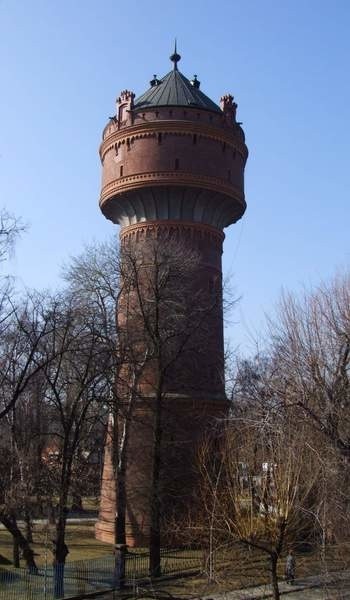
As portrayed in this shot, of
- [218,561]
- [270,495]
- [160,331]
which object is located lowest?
[218,561]

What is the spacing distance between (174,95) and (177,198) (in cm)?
449

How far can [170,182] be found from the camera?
24.8 metres

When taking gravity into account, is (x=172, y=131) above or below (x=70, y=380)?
above

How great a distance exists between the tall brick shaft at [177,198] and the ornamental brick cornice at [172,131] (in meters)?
0.04

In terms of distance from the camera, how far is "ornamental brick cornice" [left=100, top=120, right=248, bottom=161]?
83.4 feet

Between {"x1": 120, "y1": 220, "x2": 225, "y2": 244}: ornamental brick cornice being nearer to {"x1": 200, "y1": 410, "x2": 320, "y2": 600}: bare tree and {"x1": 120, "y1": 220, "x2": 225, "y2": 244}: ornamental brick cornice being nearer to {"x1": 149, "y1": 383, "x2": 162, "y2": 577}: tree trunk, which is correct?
{"x1": 149, "y1": 383, "x2": 162, "y2": 577}: tree trunk

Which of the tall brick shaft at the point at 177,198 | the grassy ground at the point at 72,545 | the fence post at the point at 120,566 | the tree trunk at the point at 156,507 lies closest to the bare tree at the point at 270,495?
the fence post at the point at 120,566

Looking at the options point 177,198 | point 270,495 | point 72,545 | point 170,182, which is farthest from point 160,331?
point 270,495

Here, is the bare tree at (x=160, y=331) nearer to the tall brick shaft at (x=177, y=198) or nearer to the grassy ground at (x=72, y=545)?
the tall brick shaft at (x=177, y=198)

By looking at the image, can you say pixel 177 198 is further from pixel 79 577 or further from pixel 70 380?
pixel 79 577

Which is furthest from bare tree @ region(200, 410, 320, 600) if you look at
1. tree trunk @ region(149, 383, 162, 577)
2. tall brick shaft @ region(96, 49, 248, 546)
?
tall brick shaft @ region(96, 49, 248, 546)

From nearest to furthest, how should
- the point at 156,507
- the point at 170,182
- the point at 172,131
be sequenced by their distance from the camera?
the point at 156,507 < the point at 170,182 < the point at 172,131

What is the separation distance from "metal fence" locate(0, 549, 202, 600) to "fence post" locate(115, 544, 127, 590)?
0.41 ft

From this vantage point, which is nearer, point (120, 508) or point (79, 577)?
point (79, 577)
